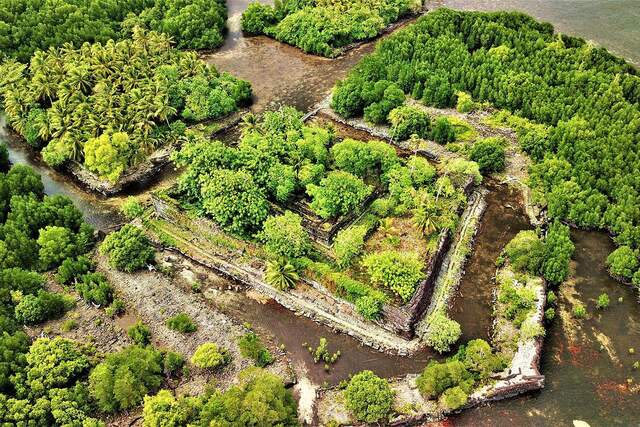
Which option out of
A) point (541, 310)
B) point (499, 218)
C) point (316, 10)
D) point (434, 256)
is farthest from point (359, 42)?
point (541, 310)

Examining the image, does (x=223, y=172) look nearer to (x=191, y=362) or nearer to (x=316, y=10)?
(x=191, y=362)

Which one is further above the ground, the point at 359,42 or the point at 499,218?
the point at 359,42

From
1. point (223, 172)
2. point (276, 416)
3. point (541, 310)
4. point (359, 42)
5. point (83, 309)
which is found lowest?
point (83, 309)

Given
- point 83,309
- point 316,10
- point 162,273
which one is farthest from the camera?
point 316,10

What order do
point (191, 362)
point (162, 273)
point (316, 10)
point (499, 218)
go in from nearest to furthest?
point (191, 362)
point (162, 273)
point (499, 218)
point (316, 10)

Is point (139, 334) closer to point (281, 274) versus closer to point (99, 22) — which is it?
point (281, 274)

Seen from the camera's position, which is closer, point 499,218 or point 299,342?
point 299,342

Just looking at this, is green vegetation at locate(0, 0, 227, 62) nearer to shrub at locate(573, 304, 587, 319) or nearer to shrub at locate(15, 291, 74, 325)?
shrub at locate(15, 291, 74, 325)
